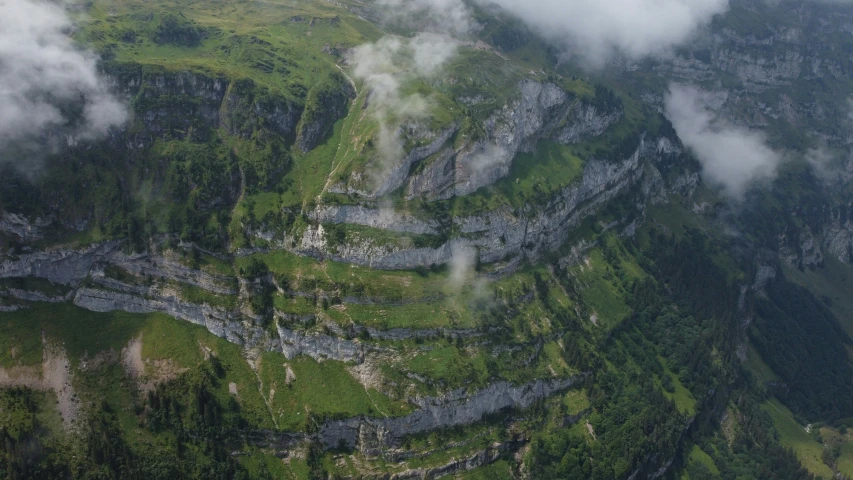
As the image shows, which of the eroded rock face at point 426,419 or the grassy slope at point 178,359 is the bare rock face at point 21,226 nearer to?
the grassy slope at point 178,359

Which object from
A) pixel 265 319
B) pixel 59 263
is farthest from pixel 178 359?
pixel 59 263

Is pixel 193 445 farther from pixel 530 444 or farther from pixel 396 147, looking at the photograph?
pixel 396 147

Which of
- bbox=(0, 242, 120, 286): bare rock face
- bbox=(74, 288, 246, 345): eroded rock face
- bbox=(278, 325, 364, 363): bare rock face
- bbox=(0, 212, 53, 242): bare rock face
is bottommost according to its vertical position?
bbox=(278, 325, 364, 363): bare rock face

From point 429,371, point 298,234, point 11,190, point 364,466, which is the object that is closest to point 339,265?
point 298,234

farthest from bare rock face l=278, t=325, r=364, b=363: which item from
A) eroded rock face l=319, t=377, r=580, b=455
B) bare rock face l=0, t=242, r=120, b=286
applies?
bare rock face l=0, t=242, r=120, b=286

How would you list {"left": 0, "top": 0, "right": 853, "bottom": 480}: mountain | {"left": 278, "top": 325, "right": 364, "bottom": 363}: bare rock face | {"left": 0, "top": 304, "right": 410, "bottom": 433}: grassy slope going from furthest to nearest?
{"left": 278, "top": 325, "right": 364, "bottom": 363}: bare rock face, {"left": 0, "top": 304, "right": 410, "bottom": 433}: grassy slope, {"left": 0, "top": 0, "right": 853, "bottom": 480}: mountain

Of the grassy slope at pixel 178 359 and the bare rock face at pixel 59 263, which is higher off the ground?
the bare rock face at pixel 59 263

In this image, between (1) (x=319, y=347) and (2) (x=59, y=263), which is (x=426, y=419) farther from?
(2) (x=59, y=263)

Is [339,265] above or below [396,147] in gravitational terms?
below

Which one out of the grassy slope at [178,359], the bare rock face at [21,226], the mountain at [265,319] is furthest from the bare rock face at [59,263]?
the grassy slope at [178,359]

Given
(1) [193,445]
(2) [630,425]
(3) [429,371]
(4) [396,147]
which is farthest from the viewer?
(4) [396,147]

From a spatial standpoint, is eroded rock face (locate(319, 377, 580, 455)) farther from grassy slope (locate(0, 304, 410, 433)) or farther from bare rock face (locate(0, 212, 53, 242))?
bare rock face (locate(0, 212, 53, 242))
